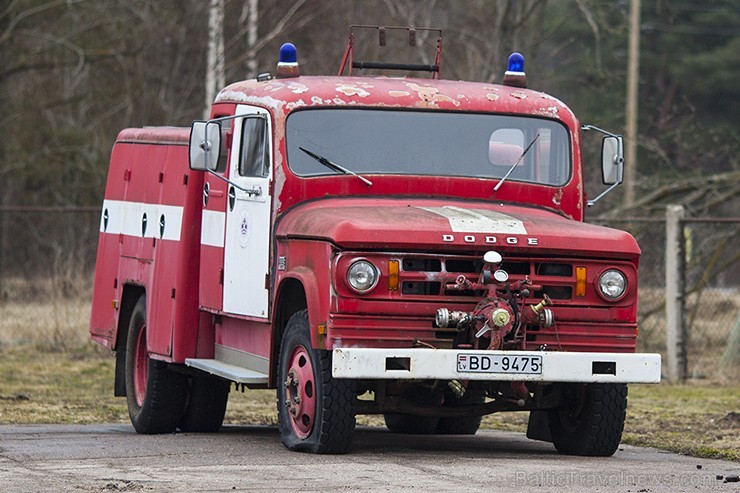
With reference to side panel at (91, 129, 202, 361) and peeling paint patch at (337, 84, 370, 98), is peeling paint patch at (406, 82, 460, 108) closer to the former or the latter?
peeling paint patch at (337, 84, 370, 98)

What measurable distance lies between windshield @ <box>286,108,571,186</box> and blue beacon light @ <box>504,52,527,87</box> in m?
0.62

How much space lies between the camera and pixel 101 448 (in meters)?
10.4

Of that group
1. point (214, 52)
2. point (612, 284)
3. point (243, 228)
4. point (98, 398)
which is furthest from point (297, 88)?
point (214, 52)

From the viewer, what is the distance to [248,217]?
10906 millimetres

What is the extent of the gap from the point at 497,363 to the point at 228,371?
2132 mm

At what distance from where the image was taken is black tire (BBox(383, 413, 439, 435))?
1275 centimetres

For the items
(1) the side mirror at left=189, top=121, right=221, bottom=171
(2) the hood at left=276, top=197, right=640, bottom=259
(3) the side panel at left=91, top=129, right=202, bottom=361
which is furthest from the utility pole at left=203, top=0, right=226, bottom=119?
(2) the hood at left=276, top=197, right=640, bottom=259

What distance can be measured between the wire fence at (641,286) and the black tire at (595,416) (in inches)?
261

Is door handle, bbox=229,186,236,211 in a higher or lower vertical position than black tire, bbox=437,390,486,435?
higher

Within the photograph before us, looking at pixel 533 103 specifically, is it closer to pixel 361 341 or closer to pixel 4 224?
pixel 361 341

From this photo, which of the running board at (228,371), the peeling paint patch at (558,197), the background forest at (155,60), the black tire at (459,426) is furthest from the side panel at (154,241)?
the background forest at (155,60)

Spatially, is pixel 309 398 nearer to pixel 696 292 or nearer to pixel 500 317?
→ pixel 500 317

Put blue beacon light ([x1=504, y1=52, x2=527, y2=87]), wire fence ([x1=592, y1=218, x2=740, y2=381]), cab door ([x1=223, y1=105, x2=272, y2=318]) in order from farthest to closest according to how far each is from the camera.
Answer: wire fence ([x1=592, y1=218, x2=740, y2=381])
blue beacon light ([x1=504, y1=52, x2=527, y2=87])
cab door ([x1=223, y1=105, x2=272, y2=318])

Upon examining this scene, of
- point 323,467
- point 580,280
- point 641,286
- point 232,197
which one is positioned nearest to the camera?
point 323,467
